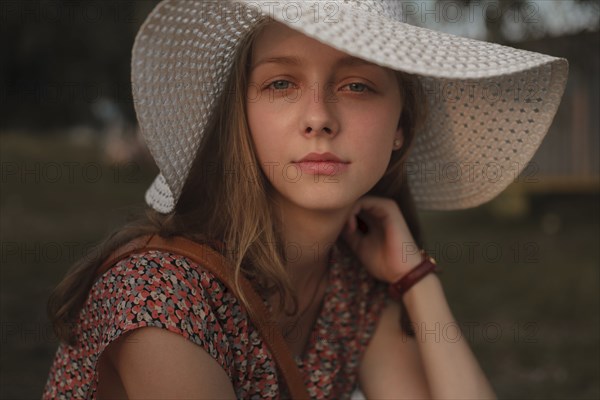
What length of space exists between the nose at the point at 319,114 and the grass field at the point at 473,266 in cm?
78

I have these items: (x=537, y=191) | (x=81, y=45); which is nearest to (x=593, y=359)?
(x=81, y=45)

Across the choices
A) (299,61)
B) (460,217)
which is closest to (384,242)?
(299,61)

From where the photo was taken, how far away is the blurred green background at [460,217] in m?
3.46

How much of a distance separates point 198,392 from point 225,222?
0.54 meters

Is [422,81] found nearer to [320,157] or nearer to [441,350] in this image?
[320,157]

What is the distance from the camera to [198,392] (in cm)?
167

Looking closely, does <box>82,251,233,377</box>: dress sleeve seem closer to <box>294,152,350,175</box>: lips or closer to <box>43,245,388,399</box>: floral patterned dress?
<box>43,245,388,399</box>: floral patterned dress

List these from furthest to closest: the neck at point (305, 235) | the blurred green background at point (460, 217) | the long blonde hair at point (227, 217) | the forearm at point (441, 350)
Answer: the blurred green background at point (460, 217) < the forearm at point (441, 350) < the neck at point (305, 235) < the long blonde hair at point (227, 217)

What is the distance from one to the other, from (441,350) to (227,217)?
848 mm

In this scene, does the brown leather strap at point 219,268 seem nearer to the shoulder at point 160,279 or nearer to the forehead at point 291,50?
the shoulder at point 160,279

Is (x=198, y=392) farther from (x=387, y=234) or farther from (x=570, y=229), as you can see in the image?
(x=570, y=229)

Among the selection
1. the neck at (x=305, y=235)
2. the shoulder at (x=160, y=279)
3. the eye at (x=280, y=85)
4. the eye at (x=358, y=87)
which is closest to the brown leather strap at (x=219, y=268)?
the shoulder at (x=160, y=279)

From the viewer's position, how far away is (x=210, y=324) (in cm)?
180

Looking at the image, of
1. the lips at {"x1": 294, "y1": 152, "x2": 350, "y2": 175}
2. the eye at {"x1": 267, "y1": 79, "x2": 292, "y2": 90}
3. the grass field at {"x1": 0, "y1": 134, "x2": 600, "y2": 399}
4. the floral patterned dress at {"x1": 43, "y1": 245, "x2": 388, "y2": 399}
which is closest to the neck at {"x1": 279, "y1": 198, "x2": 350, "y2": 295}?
the floral patterned dress at {"x1": 43, "y1": 245, "x2": 388, "y2": 399}
